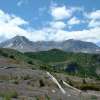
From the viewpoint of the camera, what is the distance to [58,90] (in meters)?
40.9

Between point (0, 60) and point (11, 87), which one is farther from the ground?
point (0, 60)

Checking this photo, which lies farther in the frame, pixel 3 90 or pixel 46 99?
pixel 3 90

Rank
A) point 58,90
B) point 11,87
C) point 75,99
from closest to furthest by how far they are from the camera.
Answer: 1. point 75,99
2. point 11,87
3. point 58,90

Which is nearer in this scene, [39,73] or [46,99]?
[46,99]

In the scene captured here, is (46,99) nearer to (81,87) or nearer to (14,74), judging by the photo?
(14,74)

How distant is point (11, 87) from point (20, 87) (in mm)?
1392

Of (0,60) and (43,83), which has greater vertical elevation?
A: (0,60)

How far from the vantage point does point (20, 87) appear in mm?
38594

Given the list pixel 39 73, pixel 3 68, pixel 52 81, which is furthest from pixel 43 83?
pixel 3 68

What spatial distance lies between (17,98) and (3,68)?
61.1 feet

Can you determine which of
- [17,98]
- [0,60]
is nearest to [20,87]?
[17,98]

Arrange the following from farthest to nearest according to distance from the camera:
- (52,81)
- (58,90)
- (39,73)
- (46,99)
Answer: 1. (39,73)
2. (52,81)
3. (58,90)
4. (46,99)

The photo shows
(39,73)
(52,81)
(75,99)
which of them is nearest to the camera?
(75,99)

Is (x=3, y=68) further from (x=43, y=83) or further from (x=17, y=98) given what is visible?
(x=17, y=98)
